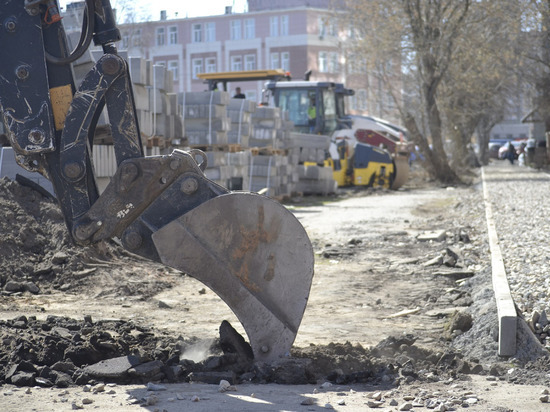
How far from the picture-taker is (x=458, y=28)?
2989 centimetres

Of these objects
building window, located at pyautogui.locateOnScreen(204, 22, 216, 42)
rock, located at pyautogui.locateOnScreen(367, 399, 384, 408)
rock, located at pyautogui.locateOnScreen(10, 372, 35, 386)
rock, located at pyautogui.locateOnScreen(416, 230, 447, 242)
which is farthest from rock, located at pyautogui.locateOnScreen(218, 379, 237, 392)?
building window, located at pyautogui.locateOnScreen(204, 22, 216, 42)

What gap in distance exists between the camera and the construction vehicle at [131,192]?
15.3 feet

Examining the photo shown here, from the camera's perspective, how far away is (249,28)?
235 feet

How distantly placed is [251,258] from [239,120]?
1332cm

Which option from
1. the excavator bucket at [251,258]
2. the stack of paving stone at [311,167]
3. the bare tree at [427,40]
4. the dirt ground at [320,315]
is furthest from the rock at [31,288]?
the bare tree at [427,40]

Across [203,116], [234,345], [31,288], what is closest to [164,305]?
[31,288]

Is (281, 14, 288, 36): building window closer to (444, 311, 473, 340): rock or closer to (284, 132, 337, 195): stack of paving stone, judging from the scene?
(284, 132, 337, 195): stack of paving stone

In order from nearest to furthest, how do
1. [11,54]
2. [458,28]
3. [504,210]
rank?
1. [11,54]
2. [504,210]
3. [458,28]

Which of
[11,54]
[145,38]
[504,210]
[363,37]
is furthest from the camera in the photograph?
Result: [145,38]

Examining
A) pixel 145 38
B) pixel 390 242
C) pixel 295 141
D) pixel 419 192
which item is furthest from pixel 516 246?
pixel 145 38

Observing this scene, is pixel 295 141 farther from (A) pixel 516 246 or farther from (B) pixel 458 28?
(A) pixel 516 246

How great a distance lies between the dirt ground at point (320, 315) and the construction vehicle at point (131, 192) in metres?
0.53

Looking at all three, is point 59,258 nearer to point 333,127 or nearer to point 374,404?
point 374,404

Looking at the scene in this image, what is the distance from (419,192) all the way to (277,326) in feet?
74.4
